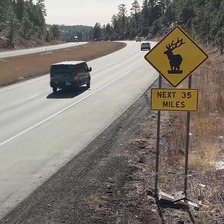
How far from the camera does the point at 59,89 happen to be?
30.1 metres

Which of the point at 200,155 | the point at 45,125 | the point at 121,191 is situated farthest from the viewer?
the point at 45,125

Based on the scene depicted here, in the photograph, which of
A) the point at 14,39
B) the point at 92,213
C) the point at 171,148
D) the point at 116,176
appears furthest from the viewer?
the point at 14,39

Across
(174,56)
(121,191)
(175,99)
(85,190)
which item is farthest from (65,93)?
(174,56)

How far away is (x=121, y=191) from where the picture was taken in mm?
8930

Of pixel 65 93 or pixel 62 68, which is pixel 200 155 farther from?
pixel 62 68

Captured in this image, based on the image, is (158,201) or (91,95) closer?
(158,201)

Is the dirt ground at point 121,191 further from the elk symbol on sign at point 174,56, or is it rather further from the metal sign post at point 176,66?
the elk symbol on sign at point 174,56

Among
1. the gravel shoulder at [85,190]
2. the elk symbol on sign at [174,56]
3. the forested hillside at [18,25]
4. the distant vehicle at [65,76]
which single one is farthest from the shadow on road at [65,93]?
the forested hillside at [18,25]

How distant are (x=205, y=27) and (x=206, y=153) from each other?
57.9 metres

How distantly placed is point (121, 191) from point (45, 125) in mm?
8647

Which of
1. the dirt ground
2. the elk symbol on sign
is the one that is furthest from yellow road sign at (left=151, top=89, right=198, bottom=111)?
the dirt ground

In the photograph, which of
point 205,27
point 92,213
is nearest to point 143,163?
point 92,213

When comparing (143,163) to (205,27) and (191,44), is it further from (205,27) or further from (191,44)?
(205,27)

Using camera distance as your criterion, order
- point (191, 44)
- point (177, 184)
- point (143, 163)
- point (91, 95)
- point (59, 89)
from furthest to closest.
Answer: point (59, 89)
point (91, 95)
point (143, 163)
point (177, 184)
point (191, 44)
